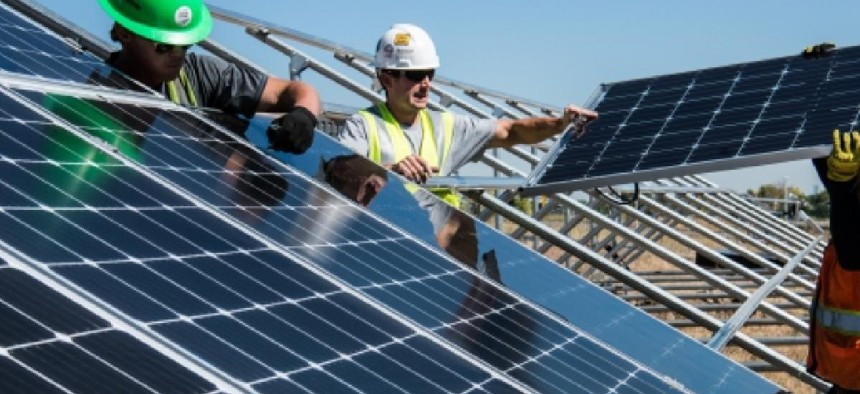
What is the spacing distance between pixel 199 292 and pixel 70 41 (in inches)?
120

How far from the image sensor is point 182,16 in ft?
18.1

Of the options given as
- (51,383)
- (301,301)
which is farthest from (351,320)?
(51,383)

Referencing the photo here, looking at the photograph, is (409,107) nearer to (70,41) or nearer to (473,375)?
(70,41)

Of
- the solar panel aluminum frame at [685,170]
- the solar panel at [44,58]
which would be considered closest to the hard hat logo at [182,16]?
the solar panel at [44,58]

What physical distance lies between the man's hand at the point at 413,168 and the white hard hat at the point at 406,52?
524mm

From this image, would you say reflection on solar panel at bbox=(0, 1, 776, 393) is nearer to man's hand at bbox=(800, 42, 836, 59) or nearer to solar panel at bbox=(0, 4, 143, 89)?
solar panel at bbox=(0, 4, 143, 89)

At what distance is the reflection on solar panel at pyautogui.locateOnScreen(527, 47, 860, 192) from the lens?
21.5ft

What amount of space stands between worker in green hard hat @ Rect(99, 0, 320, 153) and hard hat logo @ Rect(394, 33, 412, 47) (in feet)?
1.74

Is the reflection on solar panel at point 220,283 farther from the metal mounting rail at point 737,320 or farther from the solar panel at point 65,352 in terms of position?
the metal mounting rail at point 737,320

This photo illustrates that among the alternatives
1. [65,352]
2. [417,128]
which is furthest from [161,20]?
[65,352]

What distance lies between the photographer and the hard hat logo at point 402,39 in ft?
20.8

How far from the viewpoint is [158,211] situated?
3.82 meters

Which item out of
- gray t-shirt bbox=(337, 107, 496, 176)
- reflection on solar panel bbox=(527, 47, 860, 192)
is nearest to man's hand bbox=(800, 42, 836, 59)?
reflection on solar panel bbox=(527, 47, 860, 192)

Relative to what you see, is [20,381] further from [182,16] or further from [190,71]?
[190,71]
